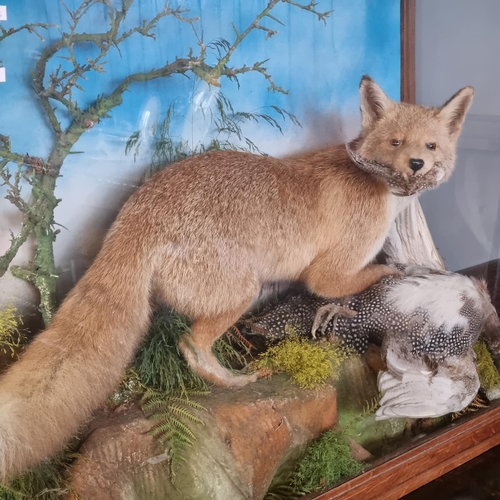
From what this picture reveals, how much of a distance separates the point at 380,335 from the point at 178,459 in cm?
88

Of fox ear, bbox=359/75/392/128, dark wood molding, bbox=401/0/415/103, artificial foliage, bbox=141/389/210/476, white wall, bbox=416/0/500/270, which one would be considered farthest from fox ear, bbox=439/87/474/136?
artificial foliage, bbox=141/389/210/476

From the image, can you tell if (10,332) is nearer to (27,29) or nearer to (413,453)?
A: (27,29)

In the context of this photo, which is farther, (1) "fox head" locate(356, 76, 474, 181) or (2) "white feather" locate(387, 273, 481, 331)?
(2) "white feather" locate(387, 273, 481, 331)

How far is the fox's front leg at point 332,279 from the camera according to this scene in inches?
71.3

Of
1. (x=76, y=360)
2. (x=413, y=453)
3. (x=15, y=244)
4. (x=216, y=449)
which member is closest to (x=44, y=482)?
(x=76, y=360)

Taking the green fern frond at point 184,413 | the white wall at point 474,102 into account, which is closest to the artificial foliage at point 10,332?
the green fern frond at point 184,413

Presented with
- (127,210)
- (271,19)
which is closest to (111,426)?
(127,210)

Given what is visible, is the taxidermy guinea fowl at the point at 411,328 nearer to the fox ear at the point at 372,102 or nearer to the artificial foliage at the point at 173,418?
the artificial foliage at the point at 173,418

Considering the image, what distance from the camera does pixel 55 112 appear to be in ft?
4.73

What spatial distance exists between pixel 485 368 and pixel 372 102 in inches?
47.6

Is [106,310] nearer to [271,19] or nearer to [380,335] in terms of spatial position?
[380,335]

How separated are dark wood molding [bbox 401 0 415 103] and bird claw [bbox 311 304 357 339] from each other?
3.18 feet

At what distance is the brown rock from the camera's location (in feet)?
4.67

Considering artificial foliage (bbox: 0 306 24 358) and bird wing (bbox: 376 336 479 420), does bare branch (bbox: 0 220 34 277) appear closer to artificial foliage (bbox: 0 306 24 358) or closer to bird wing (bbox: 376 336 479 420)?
artificial foliage (bbox: 0 306 24 358)
